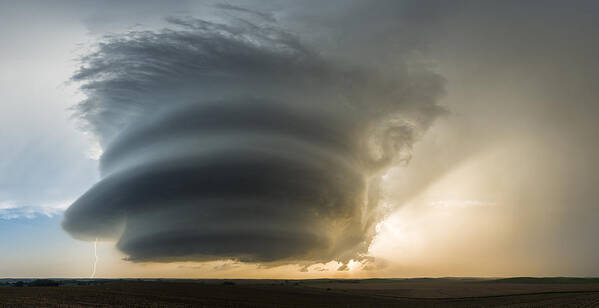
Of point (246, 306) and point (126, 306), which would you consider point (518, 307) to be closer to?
point (246, 306)

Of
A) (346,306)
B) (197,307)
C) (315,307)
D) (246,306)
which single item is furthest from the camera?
(346,306)

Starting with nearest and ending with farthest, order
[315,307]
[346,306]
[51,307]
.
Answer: [51,307]
[315,307]
[346,306]

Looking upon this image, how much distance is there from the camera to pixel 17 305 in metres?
43.2

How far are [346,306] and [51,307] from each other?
41.2m

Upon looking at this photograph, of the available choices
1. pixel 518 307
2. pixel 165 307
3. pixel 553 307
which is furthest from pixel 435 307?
pixel 165 307

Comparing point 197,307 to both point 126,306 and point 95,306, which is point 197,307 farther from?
point 95,306

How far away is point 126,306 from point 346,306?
3348cm

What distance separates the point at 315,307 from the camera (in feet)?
191

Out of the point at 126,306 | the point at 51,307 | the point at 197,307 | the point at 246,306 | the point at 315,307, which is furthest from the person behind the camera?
the point at 315,307

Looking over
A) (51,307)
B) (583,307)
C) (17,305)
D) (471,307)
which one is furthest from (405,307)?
(17,305)

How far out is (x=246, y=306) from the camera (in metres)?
54.8

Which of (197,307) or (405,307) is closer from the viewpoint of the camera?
(197,307)

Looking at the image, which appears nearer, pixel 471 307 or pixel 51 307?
pixel 51 307

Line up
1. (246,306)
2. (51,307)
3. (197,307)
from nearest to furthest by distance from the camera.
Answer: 1. (51,307)
2. (197,307)
3. (246,306)
